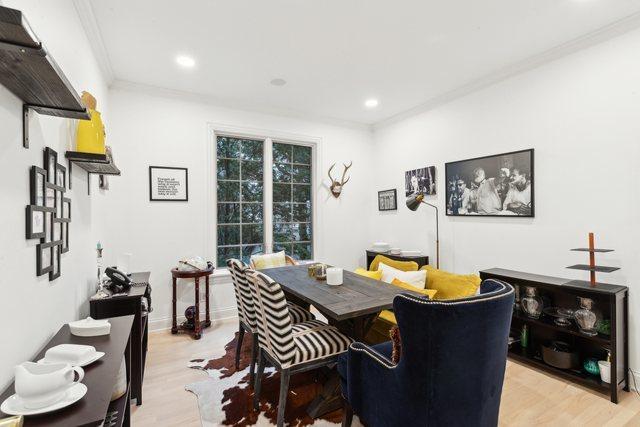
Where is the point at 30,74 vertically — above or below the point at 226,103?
below

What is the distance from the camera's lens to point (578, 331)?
8.19 feet

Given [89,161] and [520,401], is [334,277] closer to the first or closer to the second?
[520,401]

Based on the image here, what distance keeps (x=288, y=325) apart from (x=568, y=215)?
2613mm

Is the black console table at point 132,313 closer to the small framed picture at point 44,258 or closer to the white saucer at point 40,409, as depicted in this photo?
the small framed picture at point 44,258

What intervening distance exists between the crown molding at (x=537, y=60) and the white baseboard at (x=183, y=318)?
3.59 meters

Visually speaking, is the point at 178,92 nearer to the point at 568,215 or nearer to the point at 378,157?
the point at 378,157

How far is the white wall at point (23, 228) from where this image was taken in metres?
1.15

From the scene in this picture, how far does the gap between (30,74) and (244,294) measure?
172 cm

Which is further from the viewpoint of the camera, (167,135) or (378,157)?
(378,157)

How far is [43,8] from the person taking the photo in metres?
1.53

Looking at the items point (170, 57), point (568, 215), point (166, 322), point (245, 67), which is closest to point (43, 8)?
point (170, 57)

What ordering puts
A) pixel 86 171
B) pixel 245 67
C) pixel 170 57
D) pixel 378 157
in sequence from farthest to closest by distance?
pixel 378 157 → pixel 245 67 → pixel 170 57 → pixel 86 171

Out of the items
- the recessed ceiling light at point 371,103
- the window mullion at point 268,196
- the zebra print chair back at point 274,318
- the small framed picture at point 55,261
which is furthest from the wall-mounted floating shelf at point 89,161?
the recessed ceiling light at point 371,103

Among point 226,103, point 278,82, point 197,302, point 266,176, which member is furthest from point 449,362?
point 226,103
